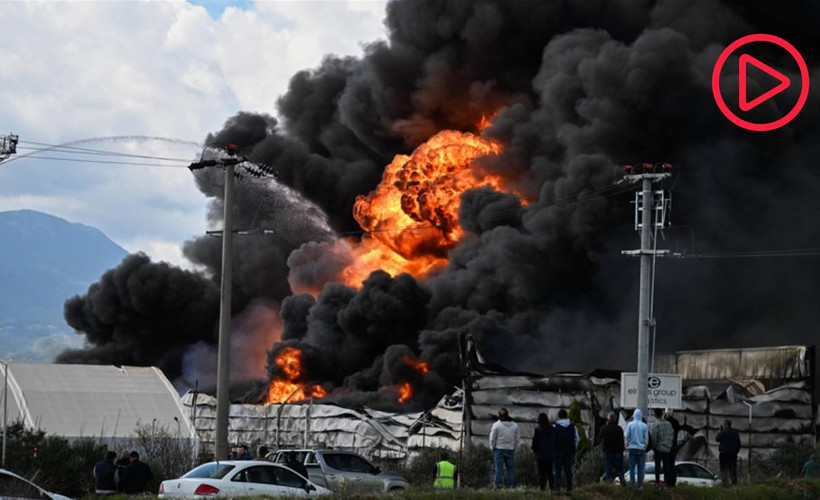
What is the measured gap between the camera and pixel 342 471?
34688 mm

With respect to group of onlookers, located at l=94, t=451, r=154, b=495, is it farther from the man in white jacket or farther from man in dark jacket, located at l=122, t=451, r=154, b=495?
the man in white jacket

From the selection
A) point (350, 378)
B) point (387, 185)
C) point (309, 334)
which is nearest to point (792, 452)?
point (350, 378)

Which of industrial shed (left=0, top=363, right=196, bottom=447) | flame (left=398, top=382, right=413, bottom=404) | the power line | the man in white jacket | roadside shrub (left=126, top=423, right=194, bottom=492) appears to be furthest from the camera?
the power line

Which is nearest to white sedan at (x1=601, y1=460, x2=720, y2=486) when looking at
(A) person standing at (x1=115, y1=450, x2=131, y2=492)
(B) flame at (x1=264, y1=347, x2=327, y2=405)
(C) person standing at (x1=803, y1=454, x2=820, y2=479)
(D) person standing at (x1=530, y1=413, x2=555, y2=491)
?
(C) person standing at (x1=803, y1=454, x2=820, y2=479)

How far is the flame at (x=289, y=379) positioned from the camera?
233 feet

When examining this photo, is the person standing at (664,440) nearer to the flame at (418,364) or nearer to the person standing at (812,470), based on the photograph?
the person standing at (812,470)

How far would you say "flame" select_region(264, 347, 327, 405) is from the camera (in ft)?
233

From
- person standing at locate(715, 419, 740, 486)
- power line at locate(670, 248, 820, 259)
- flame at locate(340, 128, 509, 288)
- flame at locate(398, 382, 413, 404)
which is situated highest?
flame at locate(340, 128, 509, 288)

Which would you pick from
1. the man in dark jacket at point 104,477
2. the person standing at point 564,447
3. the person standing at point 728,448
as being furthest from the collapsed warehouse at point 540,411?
the man in dark jacket at point 104,477

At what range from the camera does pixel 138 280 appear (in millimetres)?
84000

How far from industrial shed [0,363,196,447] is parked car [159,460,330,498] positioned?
15378 millimetres

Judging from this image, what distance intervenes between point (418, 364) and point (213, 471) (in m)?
41.4

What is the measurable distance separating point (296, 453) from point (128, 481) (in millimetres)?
7636

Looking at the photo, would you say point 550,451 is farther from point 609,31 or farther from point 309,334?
point 609,31
